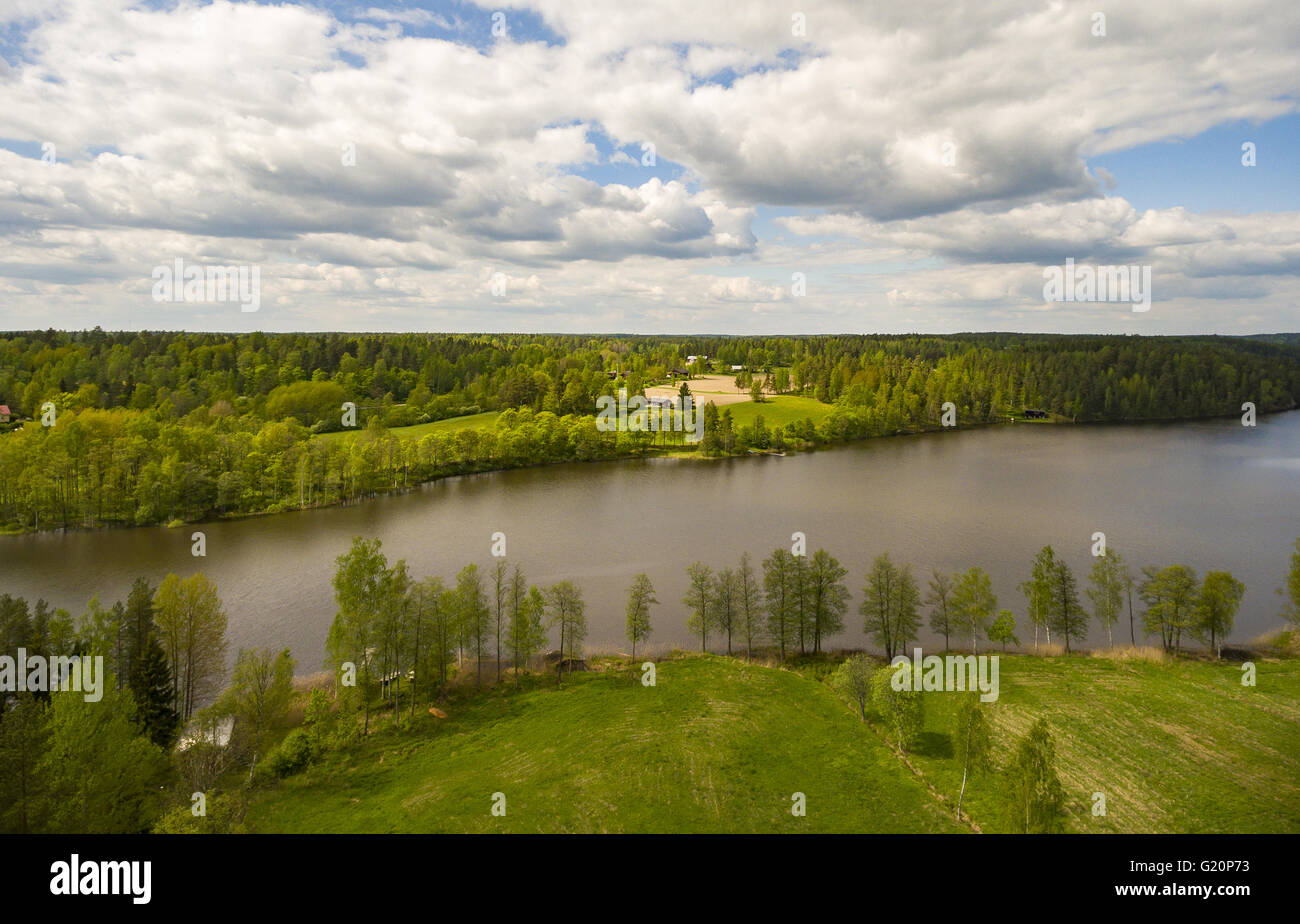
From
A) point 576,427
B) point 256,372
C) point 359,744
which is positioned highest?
point 256,372

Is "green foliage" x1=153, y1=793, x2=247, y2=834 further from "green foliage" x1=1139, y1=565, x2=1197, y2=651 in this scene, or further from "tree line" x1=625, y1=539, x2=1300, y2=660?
"green foliage" x1=1139, y1=565, x2=1197, y2=651

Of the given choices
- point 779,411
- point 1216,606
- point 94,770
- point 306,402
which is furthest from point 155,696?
point 779,411

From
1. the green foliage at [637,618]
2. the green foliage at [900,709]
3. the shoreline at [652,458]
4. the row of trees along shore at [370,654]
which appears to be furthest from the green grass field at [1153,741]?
the shoreline at [652,458]

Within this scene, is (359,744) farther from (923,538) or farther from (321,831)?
(923,538)

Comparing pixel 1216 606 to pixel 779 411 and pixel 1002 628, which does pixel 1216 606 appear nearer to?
pixel 1002 628
